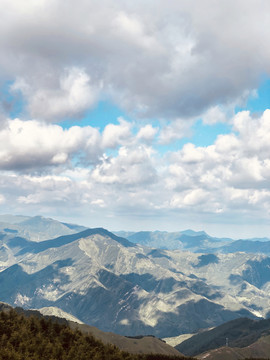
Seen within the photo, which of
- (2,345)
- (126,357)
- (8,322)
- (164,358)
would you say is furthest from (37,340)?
(164,358)

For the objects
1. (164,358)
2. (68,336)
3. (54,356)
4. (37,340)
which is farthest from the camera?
(164,358)

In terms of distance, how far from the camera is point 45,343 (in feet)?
315

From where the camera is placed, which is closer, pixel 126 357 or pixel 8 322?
pixel 126 357

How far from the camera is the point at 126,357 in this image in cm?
9962

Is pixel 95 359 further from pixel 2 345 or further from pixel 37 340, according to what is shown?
pixel 2 345

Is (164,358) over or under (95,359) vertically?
under

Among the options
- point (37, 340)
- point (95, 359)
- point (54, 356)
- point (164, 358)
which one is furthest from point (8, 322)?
point (164, 358)

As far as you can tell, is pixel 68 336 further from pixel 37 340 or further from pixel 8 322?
pixel 8 322

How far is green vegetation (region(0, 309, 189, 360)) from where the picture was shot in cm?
8894

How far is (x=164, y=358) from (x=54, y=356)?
6500 cm

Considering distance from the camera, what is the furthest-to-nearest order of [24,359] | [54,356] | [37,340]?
[37,340] → [54,356] → [24,359]

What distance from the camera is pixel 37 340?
97875mm

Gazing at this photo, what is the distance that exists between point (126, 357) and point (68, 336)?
1885cm

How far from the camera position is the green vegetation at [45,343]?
88.9m
